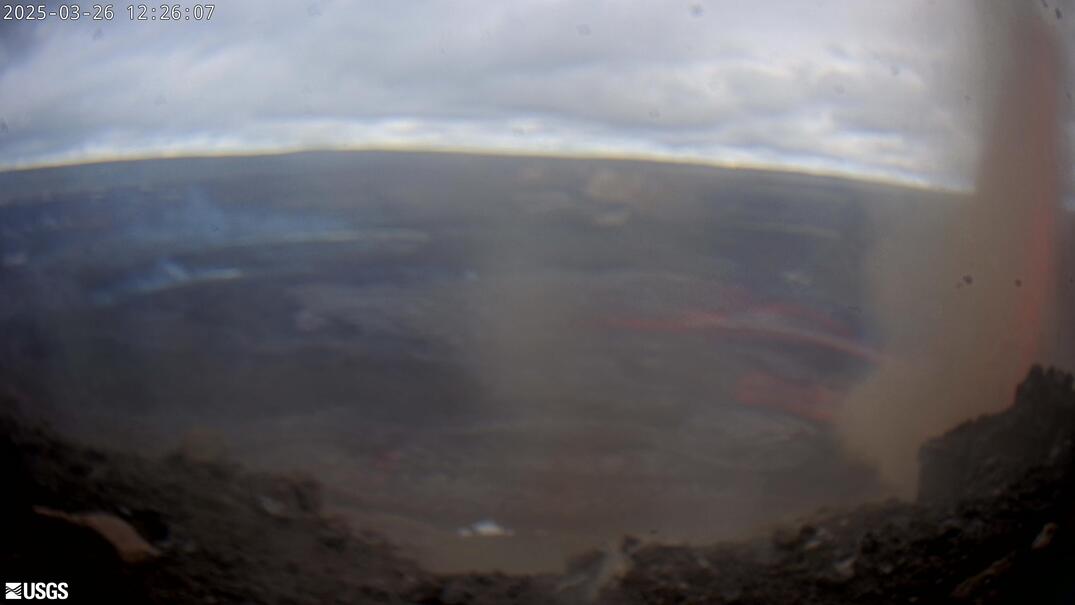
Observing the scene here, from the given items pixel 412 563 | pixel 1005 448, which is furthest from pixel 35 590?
pixel 1005 448

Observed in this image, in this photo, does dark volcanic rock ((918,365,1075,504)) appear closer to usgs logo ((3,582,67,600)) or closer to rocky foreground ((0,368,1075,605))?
rocky foreground ((0,368,1075,605))

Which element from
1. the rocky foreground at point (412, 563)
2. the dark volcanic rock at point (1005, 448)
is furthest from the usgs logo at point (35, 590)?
the dark volcanic rock at point (1005, 448)

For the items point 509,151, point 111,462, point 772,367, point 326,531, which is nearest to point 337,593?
point 326,531

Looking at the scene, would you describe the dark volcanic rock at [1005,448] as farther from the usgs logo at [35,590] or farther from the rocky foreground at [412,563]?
the usgs logo at [35,590]

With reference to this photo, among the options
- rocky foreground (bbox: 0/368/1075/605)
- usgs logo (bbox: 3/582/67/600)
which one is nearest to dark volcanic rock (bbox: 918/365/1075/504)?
rocky foreground (bbox: 0/368/1075/605)

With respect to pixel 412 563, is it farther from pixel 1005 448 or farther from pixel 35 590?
pixel 1005 448

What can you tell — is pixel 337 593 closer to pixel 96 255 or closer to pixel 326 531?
pixel 326 531
